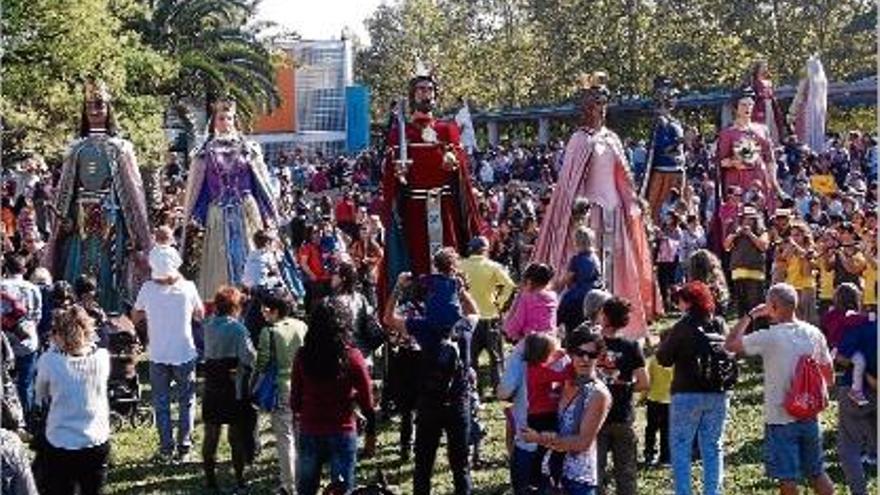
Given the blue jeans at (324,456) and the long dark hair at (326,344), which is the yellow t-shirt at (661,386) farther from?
the long dark hair at (326,344)

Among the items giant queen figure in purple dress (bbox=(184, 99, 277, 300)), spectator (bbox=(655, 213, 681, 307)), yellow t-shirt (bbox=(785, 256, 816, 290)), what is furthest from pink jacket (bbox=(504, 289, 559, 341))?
spectator (bbox=(655, 213, 681, 307))

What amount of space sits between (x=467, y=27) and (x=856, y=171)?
125 ft

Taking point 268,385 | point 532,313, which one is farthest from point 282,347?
point 532,313

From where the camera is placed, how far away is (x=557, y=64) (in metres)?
49.4

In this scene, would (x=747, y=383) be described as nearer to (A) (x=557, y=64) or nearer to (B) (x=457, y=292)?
(B) (x=457, y=292)

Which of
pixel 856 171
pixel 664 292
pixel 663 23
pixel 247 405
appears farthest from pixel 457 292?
pixel 663 23

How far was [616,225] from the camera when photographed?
562 inches

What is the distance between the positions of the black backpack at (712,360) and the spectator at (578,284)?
8.03ft

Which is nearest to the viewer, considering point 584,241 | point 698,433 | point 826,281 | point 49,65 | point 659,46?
point 698,433

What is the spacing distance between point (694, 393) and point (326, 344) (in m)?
2.12

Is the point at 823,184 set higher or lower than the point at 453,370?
higher

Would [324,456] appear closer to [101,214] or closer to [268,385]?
[268,385]

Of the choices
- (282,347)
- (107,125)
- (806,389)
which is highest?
(107,125)

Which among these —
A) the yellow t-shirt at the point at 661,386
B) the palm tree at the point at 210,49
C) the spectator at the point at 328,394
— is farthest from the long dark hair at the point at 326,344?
the palm tree at the point at 210,49
